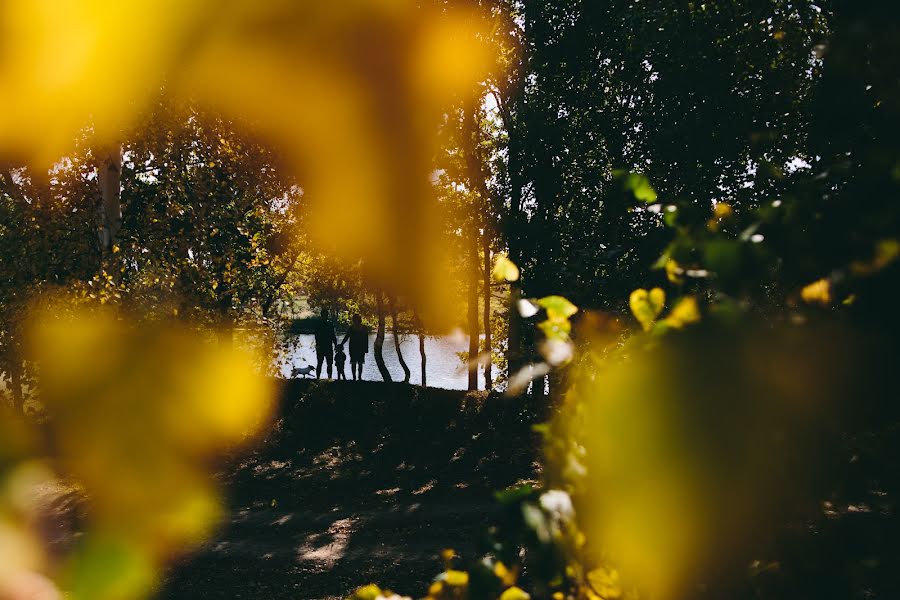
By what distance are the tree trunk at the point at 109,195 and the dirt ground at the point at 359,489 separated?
16.8 feet

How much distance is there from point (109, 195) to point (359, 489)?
717cm

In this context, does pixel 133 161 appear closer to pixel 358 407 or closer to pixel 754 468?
pixel 358 407

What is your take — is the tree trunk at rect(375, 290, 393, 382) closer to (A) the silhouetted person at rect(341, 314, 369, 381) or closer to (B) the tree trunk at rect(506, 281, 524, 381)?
Answer: (A) the silhouetted person at rect(341, 314, 369, 381)

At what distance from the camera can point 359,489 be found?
36.1ft

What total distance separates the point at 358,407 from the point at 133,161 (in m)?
7.65

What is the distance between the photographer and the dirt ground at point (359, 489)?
24.4ft

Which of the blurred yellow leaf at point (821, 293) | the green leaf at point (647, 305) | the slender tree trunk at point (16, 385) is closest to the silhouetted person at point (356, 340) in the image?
the slender tree trunk at point (16, 385)

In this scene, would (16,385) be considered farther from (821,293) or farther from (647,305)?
(821,293)

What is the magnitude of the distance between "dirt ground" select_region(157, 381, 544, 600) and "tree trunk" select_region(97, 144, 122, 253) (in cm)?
513

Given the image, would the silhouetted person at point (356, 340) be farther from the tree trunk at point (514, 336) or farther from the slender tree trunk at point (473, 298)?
the tree trunk at point (514, 336)

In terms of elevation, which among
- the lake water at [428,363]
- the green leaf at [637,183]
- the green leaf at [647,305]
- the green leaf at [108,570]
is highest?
the green leaf at [637,183]

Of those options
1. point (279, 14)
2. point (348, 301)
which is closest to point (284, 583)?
point (279, 14)

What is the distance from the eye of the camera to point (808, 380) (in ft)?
3.89

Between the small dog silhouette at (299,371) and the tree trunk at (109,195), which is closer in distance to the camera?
the tree trunk at (109,195)
